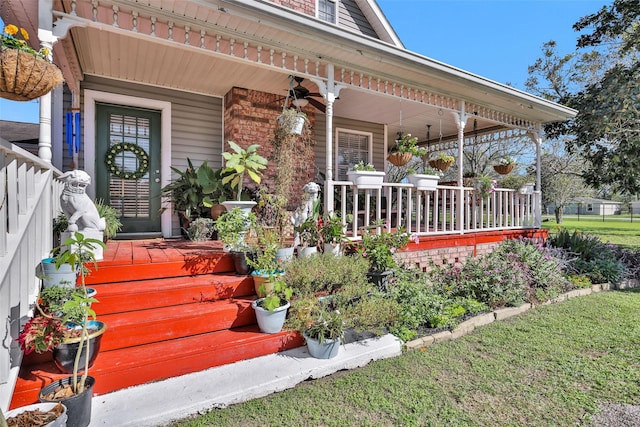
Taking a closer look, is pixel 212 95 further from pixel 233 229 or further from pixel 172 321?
pixel 172 321

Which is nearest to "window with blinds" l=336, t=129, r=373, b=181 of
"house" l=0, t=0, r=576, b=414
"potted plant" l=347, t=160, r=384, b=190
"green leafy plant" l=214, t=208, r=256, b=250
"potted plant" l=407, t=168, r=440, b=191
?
"house" l=0, t=0, r=576, b=414

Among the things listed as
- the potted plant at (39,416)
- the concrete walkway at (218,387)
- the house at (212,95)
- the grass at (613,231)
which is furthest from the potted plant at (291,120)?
the grass at (613,231)

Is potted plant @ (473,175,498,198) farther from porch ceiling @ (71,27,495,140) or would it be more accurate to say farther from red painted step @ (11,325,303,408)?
red painted step @ (11,325,303,408)

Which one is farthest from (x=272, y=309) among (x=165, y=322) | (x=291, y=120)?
(x=291, y=120)

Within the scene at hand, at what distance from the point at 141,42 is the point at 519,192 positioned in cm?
683

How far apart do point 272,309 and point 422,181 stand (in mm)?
3315

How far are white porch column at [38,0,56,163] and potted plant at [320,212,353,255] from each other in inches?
108

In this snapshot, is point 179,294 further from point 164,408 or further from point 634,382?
point 634,382

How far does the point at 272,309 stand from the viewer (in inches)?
109

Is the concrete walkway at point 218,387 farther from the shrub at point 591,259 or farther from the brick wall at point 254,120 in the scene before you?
the shrub at point 591,259

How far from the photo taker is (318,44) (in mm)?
4074

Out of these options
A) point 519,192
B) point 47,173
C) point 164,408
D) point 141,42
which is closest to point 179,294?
point 164,408

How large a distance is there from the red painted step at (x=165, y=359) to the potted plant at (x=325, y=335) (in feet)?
0.65

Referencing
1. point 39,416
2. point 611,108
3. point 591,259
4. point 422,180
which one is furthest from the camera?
point 611,108
